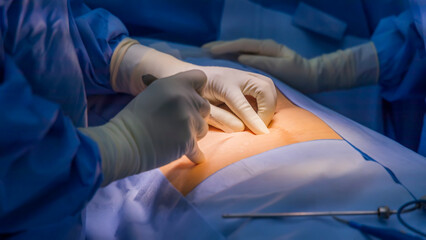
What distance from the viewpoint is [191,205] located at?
3.61 feet

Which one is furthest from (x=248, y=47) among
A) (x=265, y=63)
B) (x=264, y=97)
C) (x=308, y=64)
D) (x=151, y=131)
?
(x=151, y=131)

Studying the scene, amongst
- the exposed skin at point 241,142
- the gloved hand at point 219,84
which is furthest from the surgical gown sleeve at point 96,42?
the exposed skin at point 241,142

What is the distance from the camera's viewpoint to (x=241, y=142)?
1.34 m

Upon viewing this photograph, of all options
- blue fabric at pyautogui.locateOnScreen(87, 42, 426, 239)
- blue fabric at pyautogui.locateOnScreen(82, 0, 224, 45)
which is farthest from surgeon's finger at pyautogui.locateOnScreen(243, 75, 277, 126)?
blue fabric at pyautogui.locateOnScreen(82, 0, 224, 45)

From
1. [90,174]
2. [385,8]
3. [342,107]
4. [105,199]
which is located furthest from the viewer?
[385,8]

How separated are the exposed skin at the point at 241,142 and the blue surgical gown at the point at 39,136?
1.11 feet

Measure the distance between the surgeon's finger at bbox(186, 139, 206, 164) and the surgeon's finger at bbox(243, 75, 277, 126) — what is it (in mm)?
330

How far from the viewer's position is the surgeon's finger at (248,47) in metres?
1.95

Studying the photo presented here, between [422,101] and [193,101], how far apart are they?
1385 mm

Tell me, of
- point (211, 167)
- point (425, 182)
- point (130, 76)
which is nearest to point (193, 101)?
point (211, 167)

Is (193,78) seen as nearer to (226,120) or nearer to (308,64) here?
(226,120)

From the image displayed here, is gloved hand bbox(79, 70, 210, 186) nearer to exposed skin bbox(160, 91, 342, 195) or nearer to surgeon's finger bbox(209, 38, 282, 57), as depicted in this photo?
exposed skin bbox(160, 91, 342, 195)

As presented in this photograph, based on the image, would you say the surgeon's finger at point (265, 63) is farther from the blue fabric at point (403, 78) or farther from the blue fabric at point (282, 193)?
the blue fabric at point (282, 193)

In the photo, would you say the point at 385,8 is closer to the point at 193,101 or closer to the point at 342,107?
the point at 342,107
